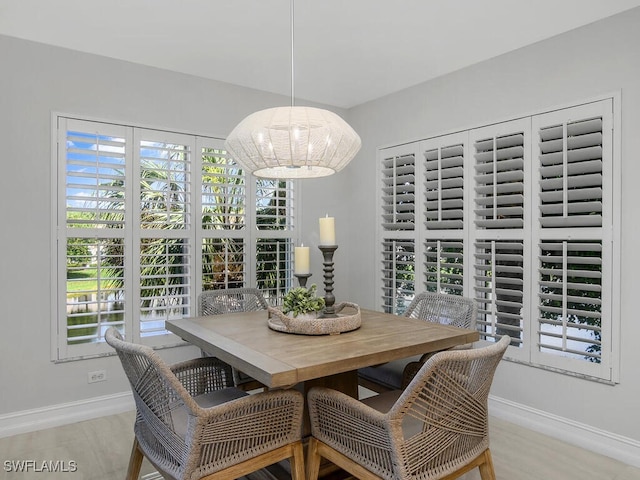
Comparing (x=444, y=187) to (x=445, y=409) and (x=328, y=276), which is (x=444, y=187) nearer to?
(x=328, y=276)

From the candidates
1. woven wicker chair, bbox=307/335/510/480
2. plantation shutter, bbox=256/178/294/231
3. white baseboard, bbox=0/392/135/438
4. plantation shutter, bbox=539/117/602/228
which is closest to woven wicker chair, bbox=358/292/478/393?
woven wicker chair, bbox=307/335/510/480

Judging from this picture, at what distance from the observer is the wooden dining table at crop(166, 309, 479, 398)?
1.68 metres

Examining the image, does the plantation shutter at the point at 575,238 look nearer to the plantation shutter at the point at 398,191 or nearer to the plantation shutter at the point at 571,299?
the plantation shutter at the point at 571,299

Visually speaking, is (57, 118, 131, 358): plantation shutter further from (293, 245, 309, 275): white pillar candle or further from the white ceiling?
(293, 245, 309, 275): white pillar candle

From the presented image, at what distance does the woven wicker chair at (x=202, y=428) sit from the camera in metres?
1.57

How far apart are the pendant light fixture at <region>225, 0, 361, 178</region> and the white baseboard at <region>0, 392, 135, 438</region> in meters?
2.21

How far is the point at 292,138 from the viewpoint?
2.05 meters

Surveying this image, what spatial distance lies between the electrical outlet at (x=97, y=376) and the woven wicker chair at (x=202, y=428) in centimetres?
152

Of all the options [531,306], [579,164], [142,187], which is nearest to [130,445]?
[142,187]

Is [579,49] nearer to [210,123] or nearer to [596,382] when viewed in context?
[596,382]

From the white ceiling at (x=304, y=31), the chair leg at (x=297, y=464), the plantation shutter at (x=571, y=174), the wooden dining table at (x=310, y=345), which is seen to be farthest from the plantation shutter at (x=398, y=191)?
the chair leg at (x=297, y=464)

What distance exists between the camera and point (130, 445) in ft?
9.07

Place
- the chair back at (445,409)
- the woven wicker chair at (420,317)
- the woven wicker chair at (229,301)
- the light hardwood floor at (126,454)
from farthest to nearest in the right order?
the woven wicker chair at (229,301), the woven wicker chair at (420,317), the light hardwood floor at (126,454), the chair back at (445,409)

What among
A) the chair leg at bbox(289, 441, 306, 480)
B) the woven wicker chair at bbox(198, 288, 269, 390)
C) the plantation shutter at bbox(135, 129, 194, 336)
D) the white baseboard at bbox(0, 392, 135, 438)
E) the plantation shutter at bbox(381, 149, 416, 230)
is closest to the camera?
the chair leg at bbox(289, 441, 306, 480)
